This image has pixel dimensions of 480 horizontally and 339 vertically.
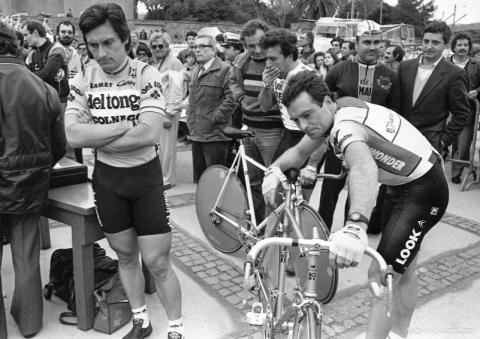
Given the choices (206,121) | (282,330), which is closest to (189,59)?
(206,121)

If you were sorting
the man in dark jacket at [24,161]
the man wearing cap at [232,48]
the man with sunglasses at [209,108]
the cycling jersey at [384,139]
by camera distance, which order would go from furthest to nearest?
1. the man wearing cap at [232,48]
2. the man with sunglasses at [209,108]
3. the man in dark jacket at [24,161]
4. the cycling jersey at [384,139]

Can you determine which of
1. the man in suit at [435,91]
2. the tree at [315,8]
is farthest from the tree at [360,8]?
the man in suit at [435,91]

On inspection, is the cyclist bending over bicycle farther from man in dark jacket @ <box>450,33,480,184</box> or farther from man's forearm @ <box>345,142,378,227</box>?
man in dark jacket @ <box>450,33,480,184</box>

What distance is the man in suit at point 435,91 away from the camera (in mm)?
4543

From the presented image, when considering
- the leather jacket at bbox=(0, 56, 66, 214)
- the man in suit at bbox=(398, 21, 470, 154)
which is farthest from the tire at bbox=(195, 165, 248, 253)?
the man in suit at bbox=(398, 21, 470, 154)

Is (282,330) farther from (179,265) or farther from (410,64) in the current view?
(410,64)

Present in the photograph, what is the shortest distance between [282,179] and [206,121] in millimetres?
2998

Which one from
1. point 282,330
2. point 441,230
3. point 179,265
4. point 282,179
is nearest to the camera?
point 282,330

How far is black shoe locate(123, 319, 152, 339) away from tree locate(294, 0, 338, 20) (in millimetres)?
71181

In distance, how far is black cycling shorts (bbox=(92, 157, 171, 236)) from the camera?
275 centimetres

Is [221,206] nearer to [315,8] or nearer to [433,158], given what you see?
[433,158]

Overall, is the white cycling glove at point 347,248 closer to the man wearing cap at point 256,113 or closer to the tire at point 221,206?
the tire at point 221,206

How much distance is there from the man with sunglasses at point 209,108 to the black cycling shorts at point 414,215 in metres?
3.07

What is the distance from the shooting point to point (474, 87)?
7.33 metres
